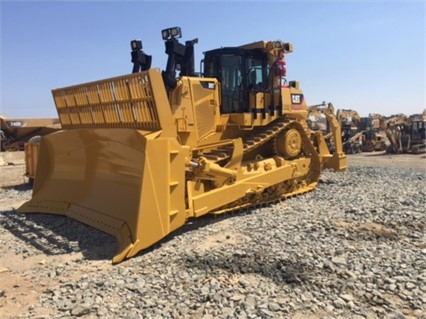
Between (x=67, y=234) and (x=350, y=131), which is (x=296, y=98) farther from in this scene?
(x=350, y=131)

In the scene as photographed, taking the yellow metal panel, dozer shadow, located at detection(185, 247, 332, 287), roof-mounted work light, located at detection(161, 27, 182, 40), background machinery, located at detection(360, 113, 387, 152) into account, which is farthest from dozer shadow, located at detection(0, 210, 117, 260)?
background machinery, located at detection(360, 113, 387, 152)

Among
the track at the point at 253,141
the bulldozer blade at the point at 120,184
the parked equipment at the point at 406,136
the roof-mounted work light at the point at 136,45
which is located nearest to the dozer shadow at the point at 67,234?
the bulldozer blade at the point at 120,184

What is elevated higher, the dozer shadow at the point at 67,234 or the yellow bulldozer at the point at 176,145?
Result: the yellow bulldozer at the point at 176,145

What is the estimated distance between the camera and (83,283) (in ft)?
14.8

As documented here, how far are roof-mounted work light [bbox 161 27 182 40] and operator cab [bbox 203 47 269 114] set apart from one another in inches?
60.3

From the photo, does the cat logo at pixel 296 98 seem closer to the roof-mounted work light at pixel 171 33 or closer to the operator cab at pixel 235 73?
the operator cab at pixel 235 73

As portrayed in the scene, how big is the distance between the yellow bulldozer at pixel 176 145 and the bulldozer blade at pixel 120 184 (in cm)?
2

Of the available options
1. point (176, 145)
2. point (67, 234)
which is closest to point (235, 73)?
point (176, 145)

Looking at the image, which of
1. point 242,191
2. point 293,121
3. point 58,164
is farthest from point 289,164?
point 58,164

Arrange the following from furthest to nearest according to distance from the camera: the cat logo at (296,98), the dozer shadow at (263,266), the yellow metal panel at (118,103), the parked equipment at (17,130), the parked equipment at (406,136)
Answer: the parked equipment at (17,130)
the parked equipment at (406,136)
the cat logo at (296,98)
the yellow metal panel at (118,103)
the dozer shadow at (263,266)

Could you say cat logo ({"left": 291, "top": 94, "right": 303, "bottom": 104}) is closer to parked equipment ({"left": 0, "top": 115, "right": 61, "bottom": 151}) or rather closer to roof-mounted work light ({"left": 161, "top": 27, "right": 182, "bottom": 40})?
roof-mounted work light ({"left": 161, "top": 27, "right": 182, "bottom": 40})

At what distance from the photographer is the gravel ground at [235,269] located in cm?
393

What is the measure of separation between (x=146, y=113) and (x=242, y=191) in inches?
93.4

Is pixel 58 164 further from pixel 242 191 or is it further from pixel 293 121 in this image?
pixel 293 121
